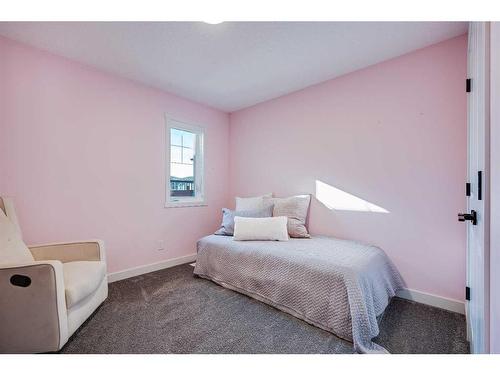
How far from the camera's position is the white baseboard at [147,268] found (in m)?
2.57

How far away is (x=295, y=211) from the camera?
2.75m

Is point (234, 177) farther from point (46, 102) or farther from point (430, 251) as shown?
point (430, 251)

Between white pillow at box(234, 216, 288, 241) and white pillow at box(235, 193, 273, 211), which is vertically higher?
white pillow at box(235, 193, 273, 211)

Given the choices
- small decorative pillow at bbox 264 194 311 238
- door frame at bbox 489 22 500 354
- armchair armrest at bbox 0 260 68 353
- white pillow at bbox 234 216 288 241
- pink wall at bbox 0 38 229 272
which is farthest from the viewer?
small decorative pillow at bbox 264 194 311 238

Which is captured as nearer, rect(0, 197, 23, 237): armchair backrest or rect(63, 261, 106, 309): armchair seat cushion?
rect(63, 261, 106, 309): armchair seat cushion

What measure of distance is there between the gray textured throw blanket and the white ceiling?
70.7 inches

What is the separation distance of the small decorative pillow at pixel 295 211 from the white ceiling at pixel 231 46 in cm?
139

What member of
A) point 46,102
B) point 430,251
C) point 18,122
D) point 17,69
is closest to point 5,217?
point 18,122

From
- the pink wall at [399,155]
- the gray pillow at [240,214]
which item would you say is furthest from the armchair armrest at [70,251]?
the pink wall at [399,155]

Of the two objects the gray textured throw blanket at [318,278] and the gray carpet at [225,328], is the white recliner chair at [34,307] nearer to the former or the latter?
the gray carpet at [225,328]

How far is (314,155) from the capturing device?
279cm

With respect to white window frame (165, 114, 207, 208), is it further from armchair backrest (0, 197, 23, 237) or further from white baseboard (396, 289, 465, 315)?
white baseboard (396, 289, 465, 315)

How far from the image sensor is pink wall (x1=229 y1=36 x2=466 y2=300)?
75.9 inches

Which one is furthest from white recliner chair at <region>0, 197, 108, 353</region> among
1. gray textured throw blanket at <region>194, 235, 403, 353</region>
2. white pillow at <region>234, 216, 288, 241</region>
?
white pillow at <region>234, 216, 288, 241</region>
